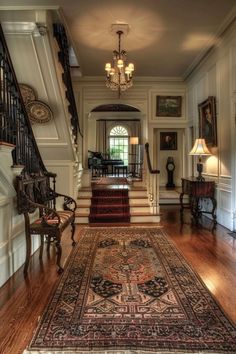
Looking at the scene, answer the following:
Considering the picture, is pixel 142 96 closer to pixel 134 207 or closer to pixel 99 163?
pixel 134 207

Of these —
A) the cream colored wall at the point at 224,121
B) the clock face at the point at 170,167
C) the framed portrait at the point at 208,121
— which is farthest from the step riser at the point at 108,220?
the clock face at the point at 170,167

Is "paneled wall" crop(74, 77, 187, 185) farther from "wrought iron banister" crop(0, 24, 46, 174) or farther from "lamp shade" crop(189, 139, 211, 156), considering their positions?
"wrought iron banister" crop(0, 24, 46, 174)

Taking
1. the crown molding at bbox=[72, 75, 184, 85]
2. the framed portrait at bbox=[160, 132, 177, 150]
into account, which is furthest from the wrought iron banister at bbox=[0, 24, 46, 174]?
the framed portrait at bbox=[160, 132, 177, 150]

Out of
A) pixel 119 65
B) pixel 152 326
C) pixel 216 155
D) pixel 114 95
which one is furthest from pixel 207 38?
pixel 152 326

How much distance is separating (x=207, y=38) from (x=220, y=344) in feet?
17.6

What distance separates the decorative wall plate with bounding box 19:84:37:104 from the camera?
4.79m

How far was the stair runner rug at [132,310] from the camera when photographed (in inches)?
72.2

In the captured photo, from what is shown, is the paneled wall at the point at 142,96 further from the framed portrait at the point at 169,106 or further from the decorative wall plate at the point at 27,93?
the decorative wall plate at the point at 27,93

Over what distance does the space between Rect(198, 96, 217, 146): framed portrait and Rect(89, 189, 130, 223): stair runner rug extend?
224 centimetres

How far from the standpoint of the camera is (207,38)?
5.37 metres

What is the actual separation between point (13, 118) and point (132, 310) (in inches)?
95.8

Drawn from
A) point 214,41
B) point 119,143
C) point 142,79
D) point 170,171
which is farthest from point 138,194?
point 119,143

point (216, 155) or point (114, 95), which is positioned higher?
point (114, 95)

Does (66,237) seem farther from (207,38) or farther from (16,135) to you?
(207,38)
